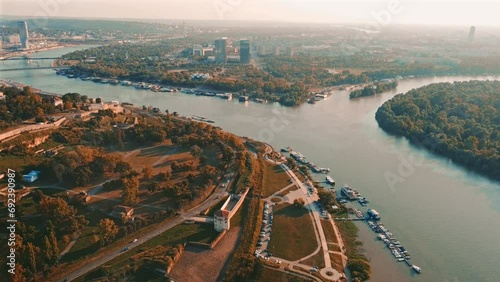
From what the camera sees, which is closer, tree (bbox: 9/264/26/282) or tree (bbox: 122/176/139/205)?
tree (bbox: 9/264/26/282)

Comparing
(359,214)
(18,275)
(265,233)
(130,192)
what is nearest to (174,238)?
(130,192)

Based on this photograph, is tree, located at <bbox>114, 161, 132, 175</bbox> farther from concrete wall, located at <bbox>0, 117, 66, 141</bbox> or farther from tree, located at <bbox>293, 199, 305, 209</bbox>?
tree, located at <bbox>293, 199, 305, 209</bbox>

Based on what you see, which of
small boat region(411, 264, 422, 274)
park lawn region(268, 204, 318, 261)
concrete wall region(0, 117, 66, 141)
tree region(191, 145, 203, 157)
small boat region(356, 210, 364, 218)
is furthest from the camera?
tree region(191, 145, 203, 157)

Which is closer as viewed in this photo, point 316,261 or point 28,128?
point 316,261

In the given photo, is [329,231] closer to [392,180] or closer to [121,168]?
[392,180]

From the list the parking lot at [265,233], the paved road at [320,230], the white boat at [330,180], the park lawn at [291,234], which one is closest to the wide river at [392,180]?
the white boat at [330,180]

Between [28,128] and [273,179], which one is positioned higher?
[28,128]

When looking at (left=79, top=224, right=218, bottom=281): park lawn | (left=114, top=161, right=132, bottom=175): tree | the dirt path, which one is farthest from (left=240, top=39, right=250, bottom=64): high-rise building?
the dirt path
